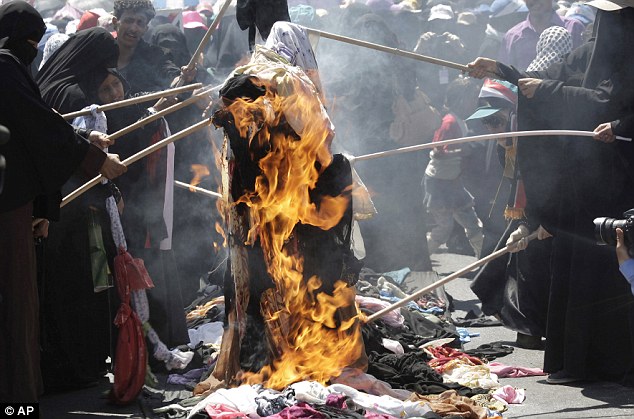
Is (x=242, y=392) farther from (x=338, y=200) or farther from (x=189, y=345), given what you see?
(x=189, y=345)

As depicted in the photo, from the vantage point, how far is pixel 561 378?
23.5 ft

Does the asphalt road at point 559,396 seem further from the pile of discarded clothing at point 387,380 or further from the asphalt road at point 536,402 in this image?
the pile of discarded clothing at point 387,380

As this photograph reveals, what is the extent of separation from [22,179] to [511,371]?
11.1 ft

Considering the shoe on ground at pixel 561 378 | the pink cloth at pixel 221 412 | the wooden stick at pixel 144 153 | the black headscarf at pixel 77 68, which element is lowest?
the shoe on ground at pixel 561 378

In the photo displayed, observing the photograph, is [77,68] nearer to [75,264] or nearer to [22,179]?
[75,264]

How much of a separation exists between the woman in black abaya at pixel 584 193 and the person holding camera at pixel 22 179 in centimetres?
307

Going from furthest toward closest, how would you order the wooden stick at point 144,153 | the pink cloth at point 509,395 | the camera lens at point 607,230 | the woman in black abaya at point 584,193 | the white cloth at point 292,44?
the woman in black abaya at point 584,193 → the white cloth at point 292,44 → the pink cloth at point 509,395 → the wooden stick at point 144,153 → the camera lens at point 607,230

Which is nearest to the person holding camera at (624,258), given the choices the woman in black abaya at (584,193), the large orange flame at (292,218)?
the woman in black abaya at (584,193)

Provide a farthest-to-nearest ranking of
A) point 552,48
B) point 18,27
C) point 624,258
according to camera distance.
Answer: point 552,48, point 18,27, point 624,258

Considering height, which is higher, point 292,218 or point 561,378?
point 292,218

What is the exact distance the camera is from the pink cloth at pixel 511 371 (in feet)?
23.8

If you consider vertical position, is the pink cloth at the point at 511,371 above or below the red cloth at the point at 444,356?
below

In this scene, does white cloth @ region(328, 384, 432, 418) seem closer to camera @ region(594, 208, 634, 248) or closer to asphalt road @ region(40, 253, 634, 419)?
asphalt road @ region(40, 253, 634, 419)

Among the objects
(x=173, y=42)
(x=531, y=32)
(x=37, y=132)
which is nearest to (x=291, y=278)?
(x=37, y=132)
